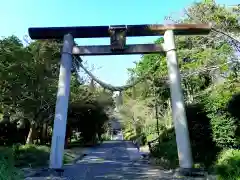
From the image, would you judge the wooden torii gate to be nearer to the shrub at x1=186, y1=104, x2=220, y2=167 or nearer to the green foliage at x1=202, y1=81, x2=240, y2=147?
the green foliage at x1=202, y1=81, x2=240, y2=147

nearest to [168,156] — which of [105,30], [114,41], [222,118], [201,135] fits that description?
[201,135]

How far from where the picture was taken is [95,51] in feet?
40.3

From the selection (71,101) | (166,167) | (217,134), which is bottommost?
(166,167)

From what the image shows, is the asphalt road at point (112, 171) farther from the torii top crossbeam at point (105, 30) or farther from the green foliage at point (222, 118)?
the torii top crossbeam at point (105, 30)

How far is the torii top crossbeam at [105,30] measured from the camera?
12203 millimetres

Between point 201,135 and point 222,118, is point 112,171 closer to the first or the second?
point 201,135

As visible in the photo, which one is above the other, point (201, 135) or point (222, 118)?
point (222, 118)

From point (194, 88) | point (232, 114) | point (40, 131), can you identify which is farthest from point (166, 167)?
point (40, 131)

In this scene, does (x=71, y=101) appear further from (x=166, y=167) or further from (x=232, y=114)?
(x=232, y=114)

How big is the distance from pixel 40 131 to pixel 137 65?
17.6 m

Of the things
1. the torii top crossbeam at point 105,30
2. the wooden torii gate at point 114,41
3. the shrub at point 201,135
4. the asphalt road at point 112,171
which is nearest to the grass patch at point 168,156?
the asphalt road at point 112,171

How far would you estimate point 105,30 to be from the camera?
40.4ft

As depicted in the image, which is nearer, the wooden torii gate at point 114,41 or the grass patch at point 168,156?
the wooden torii gate at point 114,41

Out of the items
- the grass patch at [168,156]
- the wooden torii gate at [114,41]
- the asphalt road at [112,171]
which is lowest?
the asphalt road at [112,171]
